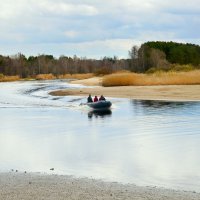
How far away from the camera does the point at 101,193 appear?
38.3ft

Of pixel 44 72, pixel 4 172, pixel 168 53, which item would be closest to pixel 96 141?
pixel 4 172

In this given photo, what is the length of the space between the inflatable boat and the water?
5.81 meters

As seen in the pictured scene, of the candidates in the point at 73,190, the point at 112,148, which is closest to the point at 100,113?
the point at 112,148

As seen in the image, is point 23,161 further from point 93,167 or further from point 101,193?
point 101,193

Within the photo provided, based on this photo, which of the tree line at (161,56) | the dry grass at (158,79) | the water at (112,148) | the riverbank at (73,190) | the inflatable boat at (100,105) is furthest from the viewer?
the tree line at (161,56)

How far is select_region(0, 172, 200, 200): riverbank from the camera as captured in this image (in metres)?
11.3

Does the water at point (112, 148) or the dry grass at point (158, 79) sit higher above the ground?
the dry grass at point (158, 79)

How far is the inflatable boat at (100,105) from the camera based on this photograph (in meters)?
39.2

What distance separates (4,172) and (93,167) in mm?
A: 2780

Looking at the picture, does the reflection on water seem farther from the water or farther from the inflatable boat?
the water

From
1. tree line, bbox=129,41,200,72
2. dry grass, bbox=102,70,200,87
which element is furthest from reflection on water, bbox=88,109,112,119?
tree line, bbox=129,41,200,72

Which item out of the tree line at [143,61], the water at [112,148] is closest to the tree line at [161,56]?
the tree line at [143,61]

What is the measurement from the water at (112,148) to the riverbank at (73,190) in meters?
0.88

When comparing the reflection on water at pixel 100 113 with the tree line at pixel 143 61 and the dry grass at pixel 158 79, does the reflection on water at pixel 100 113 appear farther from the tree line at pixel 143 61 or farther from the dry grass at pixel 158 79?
the tree line at pixel 143 61
